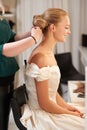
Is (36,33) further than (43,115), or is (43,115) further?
(43,115)

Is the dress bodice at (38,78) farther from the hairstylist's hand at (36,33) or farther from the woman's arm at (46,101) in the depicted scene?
the hairstylist's hand at (36,33)

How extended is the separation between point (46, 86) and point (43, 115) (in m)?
0.19

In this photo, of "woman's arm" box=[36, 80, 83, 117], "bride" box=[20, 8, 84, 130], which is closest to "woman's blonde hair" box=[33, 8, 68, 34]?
"bride" box=[20, 8, 84, 130]

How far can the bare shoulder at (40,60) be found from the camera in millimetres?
1489

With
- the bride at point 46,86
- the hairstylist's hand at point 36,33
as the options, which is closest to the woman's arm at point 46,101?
the bride at point 46,86

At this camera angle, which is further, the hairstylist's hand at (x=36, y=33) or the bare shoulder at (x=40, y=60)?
the bare shoulder at (x=40, y=60)

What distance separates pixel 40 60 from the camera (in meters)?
1.49

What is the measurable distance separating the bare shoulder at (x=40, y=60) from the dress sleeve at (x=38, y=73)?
0.08 ft

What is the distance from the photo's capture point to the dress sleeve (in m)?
1.45

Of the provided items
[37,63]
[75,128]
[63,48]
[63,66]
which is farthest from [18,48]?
[63,48]

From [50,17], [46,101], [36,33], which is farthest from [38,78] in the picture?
[50,17]

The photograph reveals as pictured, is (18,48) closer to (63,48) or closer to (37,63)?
(37,63)

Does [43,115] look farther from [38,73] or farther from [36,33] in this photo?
[36,33]

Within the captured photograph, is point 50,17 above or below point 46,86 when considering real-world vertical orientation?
above
